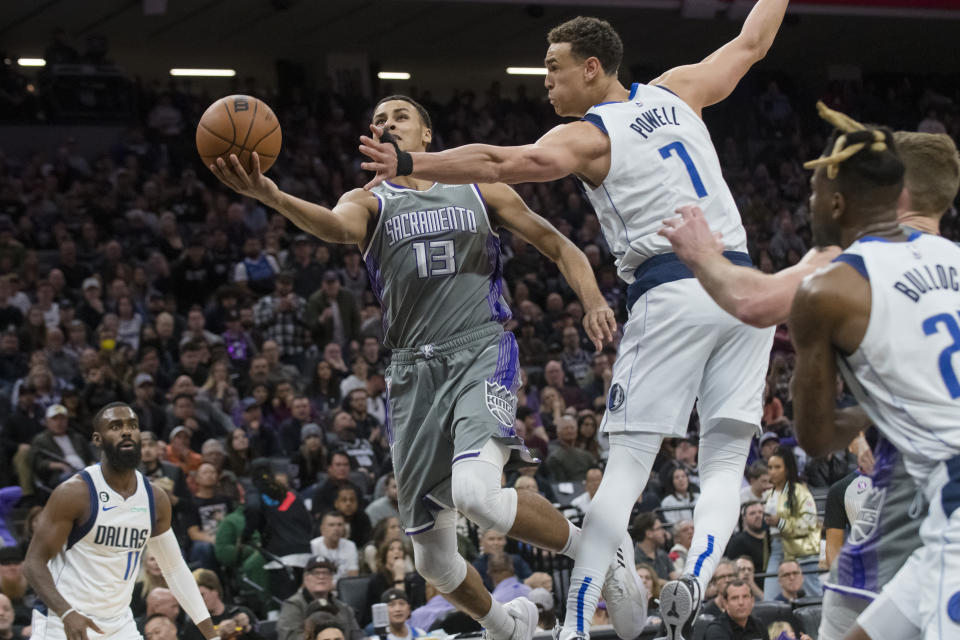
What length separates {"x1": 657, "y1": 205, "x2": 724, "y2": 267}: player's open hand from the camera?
4.14 meters

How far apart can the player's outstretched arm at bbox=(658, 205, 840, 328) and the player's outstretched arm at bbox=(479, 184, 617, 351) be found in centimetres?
158

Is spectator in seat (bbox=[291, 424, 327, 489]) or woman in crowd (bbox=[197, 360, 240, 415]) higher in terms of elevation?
woman in crowd (bbox=[197, 360, 240, 415])

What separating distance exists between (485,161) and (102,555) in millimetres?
4726

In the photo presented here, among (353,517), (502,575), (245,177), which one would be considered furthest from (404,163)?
(353,517)

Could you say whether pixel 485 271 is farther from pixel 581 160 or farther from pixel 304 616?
pixel 304 616

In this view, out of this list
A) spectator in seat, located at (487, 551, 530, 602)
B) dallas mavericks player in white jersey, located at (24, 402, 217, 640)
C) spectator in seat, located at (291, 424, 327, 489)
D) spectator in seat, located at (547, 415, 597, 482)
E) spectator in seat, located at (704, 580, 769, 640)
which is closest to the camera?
dallas mavericks player in white jersey, located at (24, 402, 217, 640)

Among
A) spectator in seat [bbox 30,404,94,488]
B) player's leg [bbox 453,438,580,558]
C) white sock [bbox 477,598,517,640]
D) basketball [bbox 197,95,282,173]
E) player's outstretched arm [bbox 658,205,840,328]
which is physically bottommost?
spectator in seat [bbox 30,404,94,488]

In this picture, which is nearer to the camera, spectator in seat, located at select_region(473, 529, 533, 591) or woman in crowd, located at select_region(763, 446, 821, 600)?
spectator in seat, located at select_region(473, 529, 533, 591)

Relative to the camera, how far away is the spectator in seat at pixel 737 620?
9.66 metres

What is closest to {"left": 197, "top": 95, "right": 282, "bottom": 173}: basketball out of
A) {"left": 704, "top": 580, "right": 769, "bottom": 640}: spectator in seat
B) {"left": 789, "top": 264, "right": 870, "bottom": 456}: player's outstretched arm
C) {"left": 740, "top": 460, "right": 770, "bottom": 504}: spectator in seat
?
{"left": 789, "top": 264, "right": 870, "bottom": 456}: player's outstretched arm

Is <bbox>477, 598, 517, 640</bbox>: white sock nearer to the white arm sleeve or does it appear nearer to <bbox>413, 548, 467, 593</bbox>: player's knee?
<bbox>413, 548, 467, 593</bbox>: player's knee

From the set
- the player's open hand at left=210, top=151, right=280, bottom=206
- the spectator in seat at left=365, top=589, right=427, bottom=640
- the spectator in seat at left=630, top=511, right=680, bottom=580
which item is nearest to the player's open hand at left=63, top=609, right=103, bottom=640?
the spectator in seat at left=365, top=589, right=427, bottom=640

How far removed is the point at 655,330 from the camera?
5.56 meters

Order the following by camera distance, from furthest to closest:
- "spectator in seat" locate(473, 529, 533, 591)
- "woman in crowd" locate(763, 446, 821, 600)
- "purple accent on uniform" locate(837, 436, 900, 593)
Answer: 1. "woman in crowd" locate(763, 446, 821, 600)
2. "spectator in seat" locate(473, 529, 533, 591)
3. "purple accent on uniform" locate(837, 436, 900, 593)
